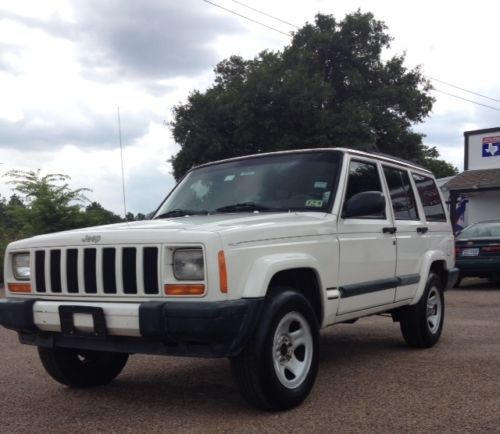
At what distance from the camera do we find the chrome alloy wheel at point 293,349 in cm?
441

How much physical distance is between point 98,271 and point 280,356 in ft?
4.44

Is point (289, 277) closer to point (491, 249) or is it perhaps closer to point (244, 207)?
point (244, 207)

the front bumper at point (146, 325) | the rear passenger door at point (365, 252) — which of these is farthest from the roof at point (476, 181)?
the front bumper at point (146, 325)

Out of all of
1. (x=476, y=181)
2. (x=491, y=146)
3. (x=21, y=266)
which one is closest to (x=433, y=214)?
(x=21, y=266)

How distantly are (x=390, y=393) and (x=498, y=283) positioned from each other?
11176mm

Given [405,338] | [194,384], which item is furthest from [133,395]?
[405,338]

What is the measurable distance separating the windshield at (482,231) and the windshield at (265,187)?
30.3 feet

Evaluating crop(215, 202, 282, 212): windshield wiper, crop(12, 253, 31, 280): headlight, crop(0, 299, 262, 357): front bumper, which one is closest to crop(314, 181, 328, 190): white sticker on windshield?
crop(215, 202, 282, 212): windshield wiper

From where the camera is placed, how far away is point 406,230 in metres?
6.37

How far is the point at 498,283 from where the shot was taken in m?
15.1

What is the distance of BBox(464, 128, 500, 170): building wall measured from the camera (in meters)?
24.3

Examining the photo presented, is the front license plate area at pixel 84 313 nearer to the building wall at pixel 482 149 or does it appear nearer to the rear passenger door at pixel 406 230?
the rear passenger door at pixel 406 230

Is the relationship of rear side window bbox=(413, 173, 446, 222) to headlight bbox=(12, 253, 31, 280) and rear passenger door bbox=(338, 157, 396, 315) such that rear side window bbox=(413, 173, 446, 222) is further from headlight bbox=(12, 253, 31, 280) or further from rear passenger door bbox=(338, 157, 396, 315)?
headlight bbox=(12, 253, 31, 280)

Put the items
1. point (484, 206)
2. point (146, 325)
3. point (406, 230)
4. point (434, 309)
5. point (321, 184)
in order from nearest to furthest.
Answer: point (146, 325)
point (321, 184)
point (406, 230)
point (434, 309)
point (484, 206)
